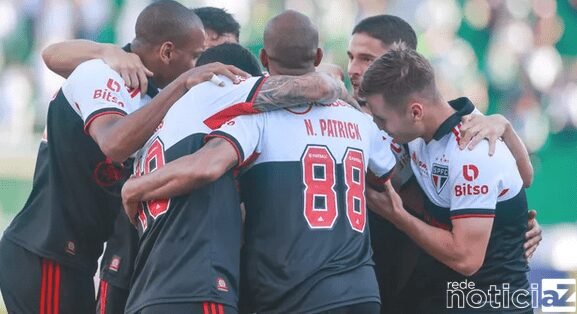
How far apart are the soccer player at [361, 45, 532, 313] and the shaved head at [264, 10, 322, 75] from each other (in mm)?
373

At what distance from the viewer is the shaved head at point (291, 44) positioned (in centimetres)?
398

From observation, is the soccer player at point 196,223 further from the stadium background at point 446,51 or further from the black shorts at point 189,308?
the stadium background at point 446,51

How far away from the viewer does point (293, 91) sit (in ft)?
12.6

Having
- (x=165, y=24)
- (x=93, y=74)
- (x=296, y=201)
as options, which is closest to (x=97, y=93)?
(x=93, y=74)

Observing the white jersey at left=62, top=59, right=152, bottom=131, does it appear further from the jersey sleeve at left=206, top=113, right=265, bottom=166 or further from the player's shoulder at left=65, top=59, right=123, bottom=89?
the jersey sleeve at left=206, top=113, right=265, bottom=166

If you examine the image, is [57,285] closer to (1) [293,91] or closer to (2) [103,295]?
(2) [103,295]

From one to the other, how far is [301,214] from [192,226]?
0.43 m

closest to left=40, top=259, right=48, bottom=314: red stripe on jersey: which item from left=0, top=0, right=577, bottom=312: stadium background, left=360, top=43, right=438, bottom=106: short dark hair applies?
left=360, top=43, right=438, bottom=106: short dark hair

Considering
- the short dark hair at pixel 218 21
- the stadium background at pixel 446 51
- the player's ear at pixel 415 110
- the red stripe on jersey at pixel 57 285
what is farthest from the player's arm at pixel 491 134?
the stadium background at pixel 446 51

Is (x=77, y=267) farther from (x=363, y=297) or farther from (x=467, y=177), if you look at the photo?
(x=467, y=177)

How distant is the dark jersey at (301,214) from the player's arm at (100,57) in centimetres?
81

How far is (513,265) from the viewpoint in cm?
457

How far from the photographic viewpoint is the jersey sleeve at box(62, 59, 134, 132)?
424cm

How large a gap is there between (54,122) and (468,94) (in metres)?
6.42
